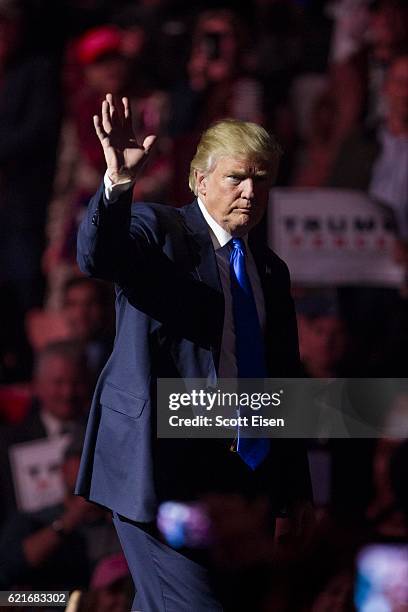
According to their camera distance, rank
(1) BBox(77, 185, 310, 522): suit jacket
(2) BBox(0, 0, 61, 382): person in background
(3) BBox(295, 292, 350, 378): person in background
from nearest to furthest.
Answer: (1) BBox(77, 185, 310, 522): suit jacket
(3) BBox(295, 292, 350, 378): person in background
(2) BBox(0, 0, 61, 382): person in background

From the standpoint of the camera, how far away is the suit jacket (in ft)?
6.67

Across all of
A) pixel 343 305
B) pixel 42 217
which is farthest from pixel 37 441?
pixel 343 305

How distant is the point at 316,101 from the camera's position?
152 inches

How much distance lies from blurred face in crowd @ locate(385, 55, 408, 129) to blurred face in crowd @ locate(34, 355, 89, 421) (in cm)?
123

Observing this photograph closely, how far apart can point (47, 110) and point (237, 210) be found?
1938mm

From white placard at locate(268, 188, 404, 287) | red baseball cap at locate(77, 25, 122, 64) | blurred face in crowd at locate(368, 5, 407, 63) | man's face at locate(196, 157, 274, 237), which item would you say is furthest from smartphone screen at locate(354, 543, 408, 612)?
red baseball cap at locate(77, 25, 122, 64)

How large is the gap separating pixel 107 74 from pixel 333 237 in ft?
2.94

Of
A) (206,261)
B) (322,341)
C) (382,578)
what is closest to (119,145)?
(206,261)

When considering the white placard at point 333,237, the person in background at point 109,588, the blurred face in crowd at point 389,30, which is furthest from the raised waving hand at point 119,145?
the blurred face in crowd at point 389,30

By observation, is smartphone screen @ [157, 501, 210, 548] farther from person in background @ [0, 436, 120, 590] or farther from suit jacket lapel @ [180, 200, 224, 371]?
person in background @ [0, 436, 120, 590]

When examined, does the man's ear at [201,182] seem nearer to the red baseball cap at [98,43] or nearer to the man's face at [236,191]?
the man's face at [236,191]

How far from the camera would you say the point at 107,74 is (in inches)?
150

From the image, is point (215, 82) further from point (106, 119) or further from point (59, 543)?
point (106, 119)

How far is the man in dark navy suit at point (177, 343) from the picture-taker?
79.9 inches
